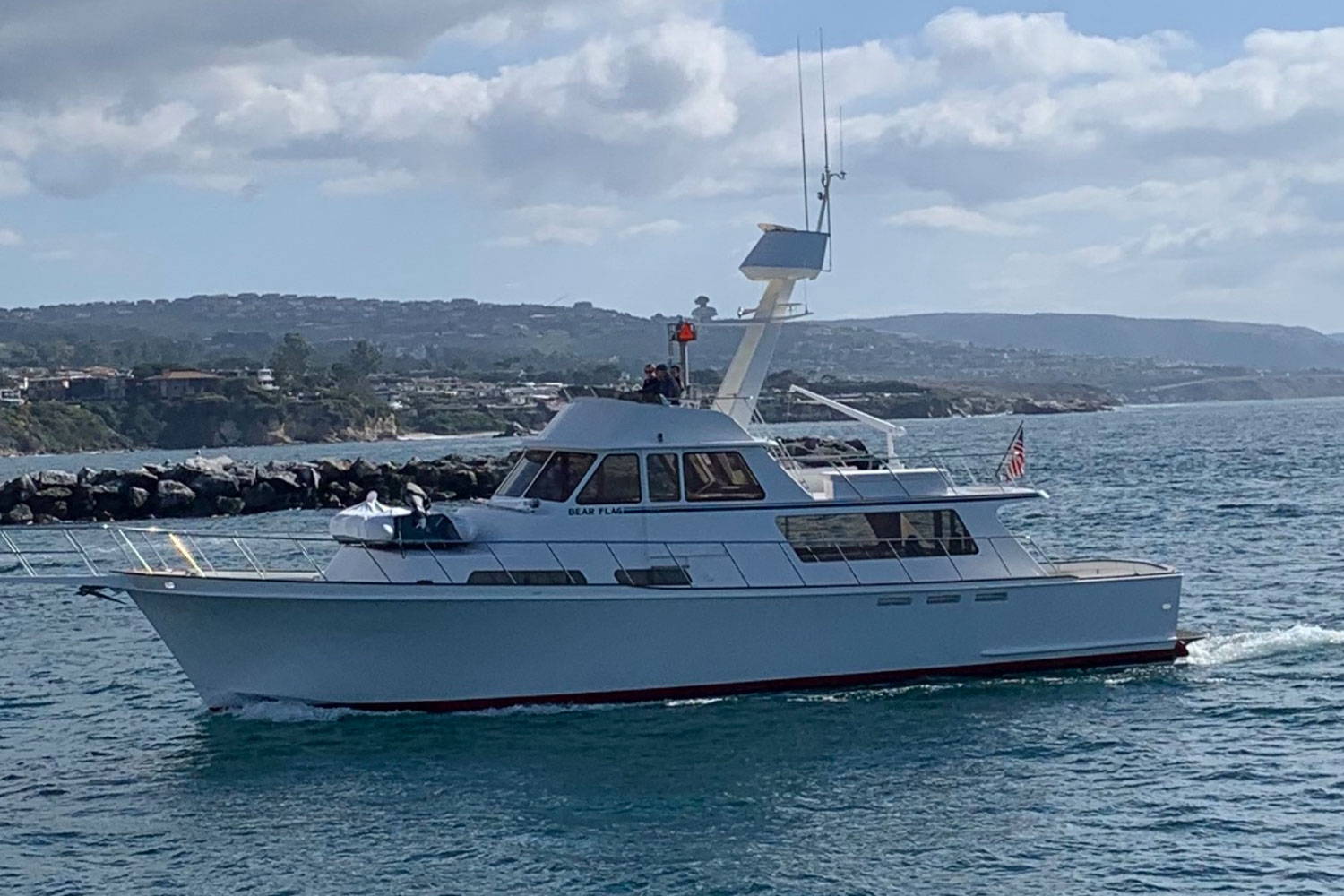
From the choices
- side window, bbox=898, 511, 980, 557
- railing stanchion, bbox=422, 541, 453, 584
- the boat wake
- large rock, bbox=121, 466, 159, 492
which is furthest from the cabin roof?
large rock, bbox=121, 466, 159, 492

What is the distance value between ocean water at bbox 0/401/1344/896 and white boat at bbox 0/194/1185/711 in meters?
0.35

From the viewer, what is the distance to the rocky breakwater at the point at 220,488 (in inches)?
1750

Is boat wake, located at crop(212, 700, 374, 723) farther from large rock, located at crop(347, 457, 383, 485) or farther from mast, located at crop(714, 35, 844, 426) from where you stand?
large rock, located at crop(347, 457, 383, 485)

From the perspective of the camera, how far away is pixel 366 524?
17.0 metres

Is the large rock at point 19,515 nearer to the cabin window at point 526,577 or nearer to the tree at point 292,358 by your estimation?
the cabin window at point 526,577

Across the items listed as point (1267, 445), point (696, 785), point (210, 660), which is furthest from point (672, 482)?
point (1267, 445)

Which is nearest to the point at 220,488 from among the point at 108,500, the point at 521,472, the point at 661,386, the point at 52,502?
the point at 108,500

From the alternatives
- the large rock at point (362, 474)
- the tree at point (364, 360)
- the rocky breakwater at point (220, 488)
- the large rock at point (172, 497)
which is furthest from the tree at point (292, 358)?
the large rock at point (172, 497)

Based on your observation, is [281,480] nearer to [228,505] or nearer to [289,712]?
[228,505]

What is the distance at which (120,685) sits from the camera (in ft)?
64.7

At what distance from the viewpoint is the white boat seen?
16.5 m

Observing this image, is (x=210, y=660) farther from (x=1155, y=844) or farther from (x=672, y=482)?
(x=1155, y=844)

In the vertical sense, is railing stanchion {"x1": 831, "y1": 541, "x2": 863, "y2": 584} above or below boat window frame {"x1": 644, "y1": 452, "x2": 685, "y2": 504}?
below

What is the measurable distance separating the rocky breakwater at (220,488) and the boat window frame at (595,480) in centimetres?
2979
